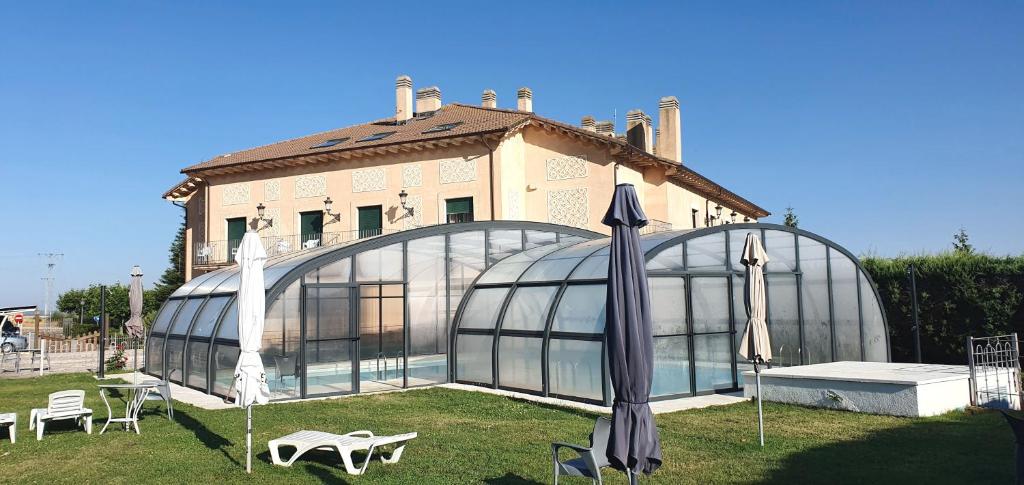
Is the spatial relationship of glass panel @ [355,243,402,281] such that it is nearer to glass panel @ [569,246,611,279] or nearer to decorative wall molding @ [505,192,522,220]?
glass panel @ [569,246,611,279]

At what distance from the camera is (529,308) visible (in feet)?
47.7

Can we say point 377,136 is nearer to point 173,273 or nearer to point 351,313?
point 351,313

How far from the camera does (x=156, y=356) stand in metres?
18.8

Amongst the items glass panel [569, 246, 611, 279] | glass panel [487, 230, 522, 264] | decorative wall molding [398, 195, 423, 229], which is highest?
decorative wall molding [398, 195, 423, 229]

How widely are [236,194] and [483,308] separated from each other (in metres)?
18.5

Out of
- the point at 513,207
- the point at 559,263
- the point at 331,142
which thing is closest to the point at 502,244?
the point at 559,263

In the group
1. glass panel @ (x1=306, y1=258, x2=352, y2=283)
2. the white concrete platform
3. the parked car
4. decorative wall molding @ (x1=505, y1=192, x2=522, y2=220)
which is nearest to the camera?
the white concrete platform

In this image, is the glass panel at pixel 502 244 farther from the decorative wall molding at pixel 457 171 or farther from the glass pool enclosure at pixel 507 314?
the decorative wall molding at pixel 457 171

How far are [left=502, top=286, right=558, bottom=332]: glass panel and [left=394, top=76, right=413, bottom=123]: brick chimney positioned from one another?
59.3ft

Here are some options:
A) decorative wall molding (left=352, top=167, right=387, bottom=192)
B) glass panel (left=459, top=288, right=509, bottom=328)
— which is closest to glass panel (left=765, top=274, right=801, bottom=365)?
glass panel (left=459, top=288, right=509, bottom=328)

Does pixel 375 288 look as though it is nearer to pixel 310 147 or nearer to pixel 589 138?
pixel 589 138

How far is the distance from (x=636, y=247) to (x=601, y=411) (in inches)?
238

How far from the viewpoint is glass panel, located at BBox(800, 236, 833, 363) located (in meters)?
16.0

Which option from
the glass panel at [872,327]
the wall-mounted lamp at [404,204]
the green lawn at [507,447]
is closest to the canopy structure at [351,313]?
the green lawn at [507,447]
